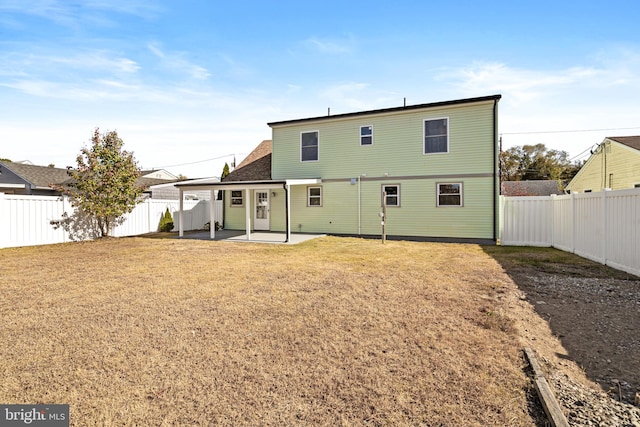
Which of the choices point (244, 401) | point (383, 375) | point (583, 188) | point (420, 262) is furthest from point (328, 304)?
point (583, 188)

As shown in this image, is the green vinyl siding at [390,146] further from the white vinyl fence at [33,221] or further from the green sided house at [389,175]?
the white vinyl fence at [33,221]

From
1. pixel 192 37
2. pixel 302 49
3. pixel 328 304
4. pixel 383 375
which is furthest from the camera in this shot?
pixel 302 49

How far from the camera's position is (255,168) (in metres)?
18.7

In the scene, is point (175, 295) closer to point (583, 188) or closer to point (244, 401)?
point (244, 401)

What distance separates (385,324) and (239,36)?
11.0 metres

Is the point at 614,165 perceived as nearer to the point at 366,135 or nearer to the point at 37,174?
the point at 366,135

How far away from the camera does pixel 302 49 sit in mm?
11945

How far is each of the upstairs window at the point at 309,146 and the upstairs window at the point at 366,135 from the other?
7.49ft

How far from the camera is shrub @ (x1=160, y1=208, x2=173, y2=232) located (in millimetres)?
17703

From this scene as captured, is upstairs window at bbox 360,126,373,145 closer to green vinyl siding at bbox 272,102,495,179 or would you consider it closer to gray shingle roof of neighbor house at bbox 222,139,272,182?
green vinyl siding at bbox 272,102,495,179

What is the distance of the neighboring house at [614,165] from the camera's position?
18.1 metres

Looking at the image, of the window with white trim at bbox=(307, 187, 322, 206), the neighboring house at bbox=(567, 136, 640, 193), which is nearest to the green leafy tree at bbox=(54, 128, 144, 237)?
the window with white trim at bbox=(307, 187, 322, 206)

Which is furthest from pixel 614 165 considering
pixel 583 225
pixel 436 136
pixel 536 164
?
pixel 536 164

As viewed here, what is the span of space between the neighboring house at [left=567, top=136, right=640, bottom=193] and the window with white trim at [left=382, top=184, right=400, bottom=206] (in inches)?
430
